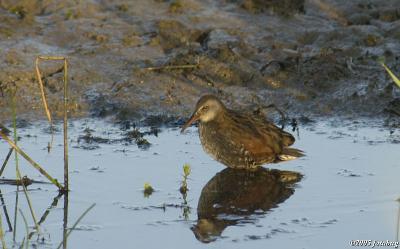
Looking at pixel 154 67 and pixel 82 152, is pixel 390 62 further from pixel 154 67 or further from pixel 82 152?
pixel 82 152

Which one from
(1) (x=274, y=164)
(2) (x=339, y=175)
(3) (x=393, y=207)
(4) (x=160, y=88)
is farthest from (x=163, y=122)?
(3) (x=393, y=207)

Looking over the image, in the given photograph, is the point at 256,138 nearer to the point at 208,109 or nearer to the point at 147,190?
the point at 208,109

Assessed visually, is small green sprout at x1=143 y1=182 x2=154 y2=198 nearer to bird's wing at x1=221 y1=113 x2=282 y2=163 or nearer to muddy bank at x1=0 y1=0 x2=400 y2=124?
bird's wing at x1=221 y1=113 x2=282 y2=163

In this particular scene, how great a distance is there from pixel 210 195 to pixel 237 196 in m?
0.24

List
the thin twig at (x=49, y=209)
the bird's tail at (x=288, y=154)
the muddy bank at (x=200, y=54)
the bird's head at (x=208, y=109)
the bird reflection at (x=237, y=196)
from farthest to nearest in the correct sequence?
the muddy bank at (x=200, y=54)
the bird's head at (x=208, y=109)
the bird's tail at (x=288, y=154)
the bird reflection at (x=237, y=196)
the thin twig at (x=49, y=209)

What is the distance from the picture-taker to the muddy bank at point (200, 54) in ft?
37.8

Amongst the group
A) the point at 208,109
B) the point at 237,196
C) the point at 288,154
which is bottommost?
the point at 237,196

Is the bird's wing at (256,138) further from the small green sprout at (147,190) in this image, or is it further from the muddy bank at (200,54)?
the muddy bank at (200,54)

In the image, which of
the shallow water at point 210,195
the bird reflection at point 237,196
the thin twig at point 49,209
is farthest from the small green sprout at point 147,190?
the thin twig at point 49,209

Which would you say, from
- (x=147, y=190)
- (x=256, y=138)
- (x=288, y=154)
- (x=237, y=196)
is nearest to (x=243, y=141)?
(x=256, y=138)

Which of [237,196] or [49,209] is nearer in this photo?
[49,209]

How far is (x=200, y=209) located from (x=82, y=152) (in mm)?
2092

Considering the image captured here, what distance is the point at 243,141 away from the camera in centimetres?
939

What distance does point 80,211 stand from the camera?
7875 mm
